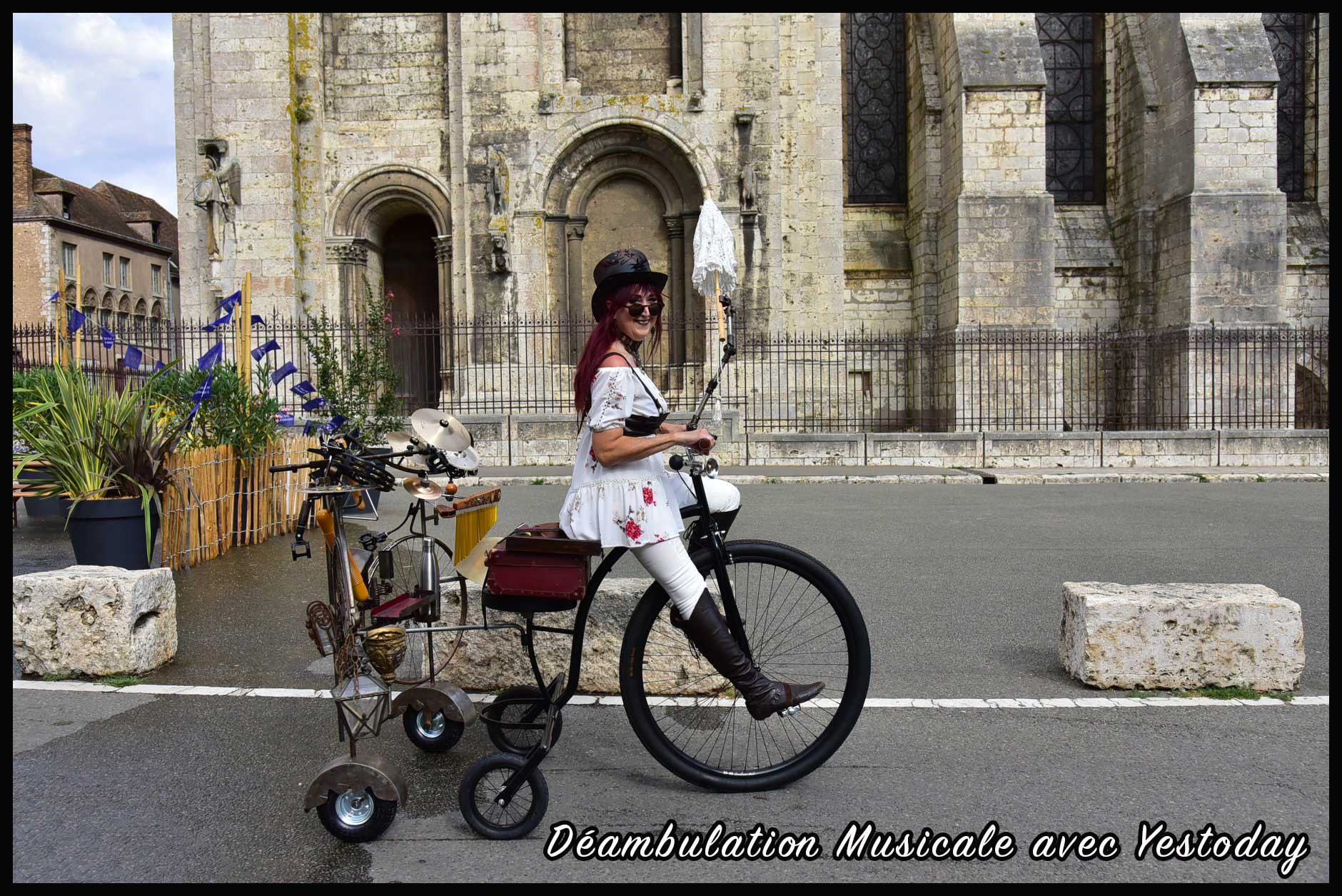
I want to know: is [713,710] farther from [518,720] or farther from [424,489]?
[424,489]

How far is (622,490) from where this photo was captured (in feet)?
10.8

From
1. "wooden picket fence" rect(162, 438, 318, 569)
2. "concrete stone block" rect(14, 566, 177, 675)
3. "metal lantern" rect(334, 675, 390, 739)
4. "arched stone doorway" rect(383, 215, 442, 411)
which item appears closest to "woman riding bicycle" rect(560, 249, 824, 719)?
"metal lantern" rect(334, 675, 390, 739)

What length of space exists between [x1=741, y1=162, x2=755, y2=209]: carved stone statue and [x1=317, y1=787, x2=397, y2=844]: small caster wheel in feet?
54.2

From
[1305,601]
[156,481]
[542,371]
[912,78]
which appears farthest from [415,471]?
[912,78]

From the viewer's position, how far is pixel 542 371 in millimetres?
18453

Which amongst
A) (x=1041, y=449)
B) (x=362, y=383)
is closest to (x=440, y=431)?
(x=362, y=383)

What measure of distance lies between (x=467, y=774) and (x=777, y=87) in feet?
57.4

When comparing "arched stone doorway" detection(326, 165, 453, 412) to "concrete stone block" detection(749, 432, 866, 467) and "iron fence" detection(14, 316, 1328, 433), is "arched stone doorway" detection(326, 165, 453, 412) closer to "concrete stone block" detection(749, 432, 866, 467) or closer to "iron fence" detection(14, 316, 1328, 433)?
"iron fence" detection(14, 316, 1328, 433)

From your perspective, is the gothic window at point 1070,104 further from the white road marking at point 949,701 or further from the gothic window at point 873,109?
the white road marking at point 949,701

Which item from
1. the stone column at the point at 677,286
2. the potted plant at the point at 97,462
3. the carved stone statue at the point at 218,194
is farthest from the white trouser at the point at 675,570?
the carved stone statue at the point at 218,194

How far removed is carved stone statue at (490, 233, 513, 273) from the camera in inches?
733

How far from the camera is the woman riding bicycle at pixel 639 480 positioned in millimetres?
3238

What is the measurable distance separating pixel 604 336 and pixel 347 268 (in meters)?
17.8

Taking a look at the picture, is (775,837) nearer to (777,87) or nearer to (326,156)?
(777,87)
